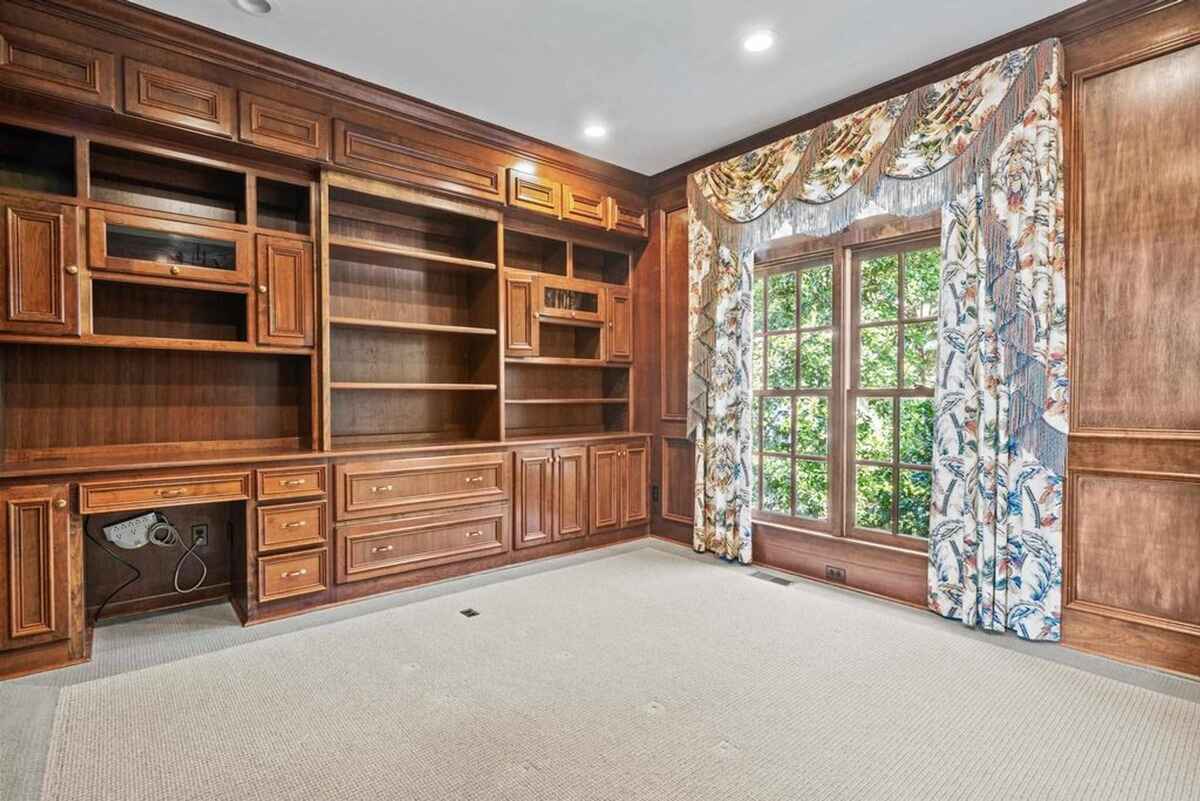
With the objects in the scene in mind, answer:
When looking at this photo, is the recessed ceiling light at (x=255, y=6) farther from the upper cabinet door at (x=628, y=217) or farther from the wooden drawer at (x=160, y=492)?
the upper cabinet door at (x=628, y=217)

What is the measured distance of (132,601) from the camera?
322 centimetres

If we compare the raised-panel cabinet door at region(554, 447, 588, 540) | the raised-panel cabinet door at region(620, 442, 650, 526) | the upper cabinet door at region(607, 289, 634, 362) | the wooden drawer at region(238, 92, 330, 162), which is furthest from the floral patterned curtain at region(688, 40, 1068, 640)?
the wooden drawer at region(238, 92, 330, 162)

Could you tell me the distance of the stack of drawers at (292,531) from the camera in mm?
3115

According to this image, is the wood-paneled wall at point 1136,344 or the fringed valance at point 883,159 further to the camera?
the fringed valance at point 883,159

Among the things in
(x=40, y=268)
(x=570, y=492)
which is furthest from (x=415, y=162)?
(x=570, y=492)

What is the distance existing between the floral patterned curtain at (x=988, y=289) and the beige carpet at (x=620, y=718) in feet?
1.28

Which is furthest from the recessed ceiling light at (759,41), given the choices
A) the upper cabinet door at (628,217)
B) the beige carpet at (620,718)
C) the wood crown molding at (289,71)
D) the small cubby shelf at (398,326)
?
the beige carpet at (620,718)

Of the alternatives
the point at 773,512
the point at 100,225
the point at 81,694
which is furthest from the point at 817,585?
the point at 100,225

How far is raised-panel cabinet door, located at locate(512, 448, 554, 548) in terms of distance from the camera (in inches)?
162

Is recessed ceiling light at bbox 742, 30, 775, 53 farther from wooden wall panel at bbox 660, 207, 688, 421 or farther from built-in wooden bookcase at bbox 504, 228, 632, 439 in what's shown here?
built-in wooden bookcase at bbox 504, 228, 632, 439

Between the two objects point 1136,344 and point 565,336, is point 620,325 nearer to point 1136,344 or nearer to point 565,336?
point 565,336

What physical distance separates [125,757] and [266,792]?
0.58 m

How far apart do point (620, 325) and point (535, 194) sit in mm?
1228

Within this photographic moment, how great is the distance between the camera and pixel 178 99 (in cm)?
292
